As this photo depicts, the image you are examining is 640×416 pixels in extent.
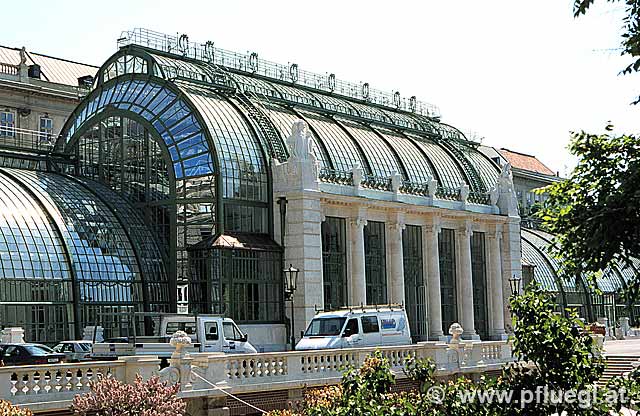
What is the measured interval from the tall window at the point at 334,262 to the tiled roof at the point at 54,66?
4121cm

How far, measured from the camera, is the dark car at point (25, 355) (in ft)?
112

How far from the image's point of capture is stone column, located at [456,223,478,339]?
58.6 m

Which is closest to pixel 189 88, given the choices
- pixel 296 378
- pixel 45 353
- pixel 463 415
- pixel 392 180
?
pixel 392 180

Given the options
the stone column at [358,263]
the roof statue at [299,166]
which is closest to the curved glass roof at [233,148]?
the roof statue at [299,166]

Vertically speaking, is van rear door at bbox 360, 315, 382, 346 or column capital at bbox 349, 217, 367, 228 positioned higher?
column capital at bbox 349, 217, 367, 228

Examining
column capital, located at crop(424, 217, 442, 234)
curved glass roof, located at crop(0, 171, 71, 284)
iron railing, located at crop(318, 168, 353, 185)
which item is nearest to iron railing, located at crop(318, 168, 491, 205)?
Result: iron railing, located at crop(318, 168, 353, 185)

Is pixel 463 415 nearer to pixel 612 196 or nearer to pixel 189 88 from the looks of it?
pixel 612 196

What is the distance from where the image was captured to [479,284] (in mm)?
61188

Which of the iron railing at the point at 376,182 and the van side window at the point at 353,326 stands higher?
the iron railing at the point at 376,182

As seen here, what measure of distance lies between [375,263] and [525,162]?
7315cm

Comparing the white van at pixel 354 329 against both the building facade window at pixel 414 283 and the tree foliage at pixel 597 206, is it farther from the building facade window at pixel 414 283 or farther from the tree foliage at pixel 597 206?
the tree foliage at pixel 597 206

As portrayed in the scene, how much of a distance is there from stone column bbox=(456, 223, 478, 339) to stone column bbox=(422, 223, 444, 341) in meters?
2.26

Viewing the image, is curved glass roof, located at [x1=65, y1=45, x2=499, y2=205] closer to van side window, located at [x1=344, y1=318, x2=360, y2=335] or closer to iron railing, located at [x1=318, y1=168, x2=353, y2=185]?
iron railing, located at [x1=318, y1=168, x2=353, y2=185]

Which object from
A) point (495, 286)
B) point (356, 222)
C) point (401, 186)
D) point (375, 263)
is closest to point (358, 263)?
point (356, 222)
